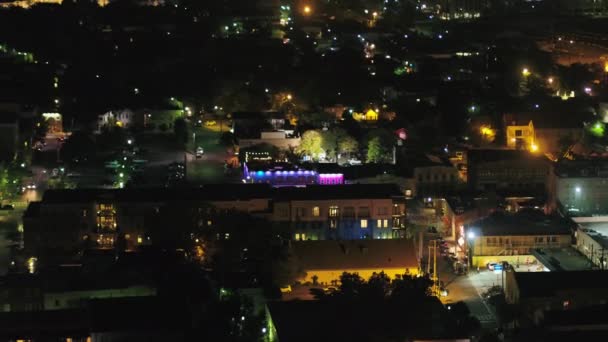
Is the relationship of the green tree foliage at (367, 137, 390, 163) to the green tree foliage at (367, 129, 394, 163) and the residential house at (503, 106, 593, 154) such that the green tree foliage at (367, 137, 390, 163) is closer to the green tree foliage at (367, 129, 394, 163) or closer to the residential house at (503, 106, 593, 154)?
the green tree foliage at (367, 129, 394, 163)

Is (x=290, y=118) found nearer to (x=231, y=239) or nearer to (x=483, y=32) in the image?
(x=231, y=239)

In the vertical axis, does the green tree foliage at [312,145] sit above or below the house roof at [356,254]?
above

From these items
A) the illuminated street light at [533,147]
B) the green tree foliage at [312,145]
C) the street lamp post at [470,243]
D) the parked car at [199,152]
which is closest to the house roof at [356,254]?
the street lamp post at [470,243]

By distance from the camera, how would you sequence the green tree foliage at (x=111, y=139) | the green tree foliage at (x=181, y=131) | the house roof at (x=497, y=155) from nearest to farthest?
the house roof at (x=497, y=155)
the green tree foliage at (x=111, y=139)
the green tree foliage at (x=181, y=131)

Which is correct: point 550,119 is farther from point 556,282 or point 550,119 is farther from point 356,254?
point 556,282

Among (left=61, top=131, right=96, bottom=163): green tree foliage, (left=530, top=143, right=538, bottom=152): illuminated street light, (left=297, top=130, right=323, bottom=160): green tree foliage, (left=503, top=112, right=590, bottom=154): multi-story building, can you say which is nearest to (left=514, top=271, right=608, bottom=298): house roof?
(left=297, top=130, right=323, bottom=160): green tree foliage

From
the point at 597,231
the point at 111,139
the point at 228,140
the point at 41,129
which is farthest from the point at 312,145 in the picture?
the point at 597,231

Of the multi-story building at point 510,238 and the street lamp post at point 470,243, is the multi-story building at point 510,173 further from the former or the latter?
the street lamp post at point 470,243
